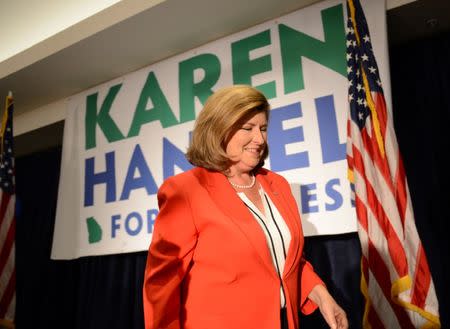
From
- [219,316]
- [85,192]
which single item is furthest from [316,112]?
[85,192]

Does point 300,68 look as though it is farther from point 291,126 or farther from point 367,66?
point 367,66

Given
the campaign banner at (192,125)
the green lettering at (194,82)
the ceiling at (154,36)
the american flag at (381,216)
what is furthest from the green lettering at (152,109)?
the american flag at (381,216)

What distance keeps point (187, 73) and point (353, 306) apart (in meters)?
1.71

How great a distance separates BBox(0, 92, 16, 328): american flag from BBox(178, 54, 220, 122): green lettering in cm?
126

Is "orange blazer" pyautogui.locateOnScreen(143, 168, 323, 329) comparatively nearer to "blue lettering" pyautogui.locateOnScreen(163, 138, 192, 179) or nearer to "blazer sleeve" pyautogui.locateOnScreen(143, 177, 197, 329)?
"blazer sleeve" pyautogui.locateOnScreen(143, 177, 197, 329)

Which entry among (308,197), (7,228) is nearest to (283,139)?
(308,197)

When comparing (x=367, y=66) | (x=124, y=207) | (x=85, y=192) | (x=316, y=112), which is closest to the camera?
(x=367, y=66)

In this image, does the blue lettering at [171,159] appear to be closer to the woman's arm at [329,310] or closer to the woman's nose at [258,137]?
the woman's nose at [258,137]

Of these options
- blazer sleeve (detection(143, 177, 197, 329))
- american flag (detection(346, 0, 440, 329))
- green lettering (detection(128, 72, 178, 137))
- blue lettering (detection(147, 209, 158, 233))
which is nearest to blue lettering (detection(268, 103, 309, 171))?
american flag (detection(346, 0, 440, 329))

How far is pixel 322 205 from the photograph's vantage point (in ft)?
6.01

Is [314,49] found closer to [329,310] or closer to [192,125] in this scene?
[192,125]

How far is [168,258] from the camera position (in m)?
0.91

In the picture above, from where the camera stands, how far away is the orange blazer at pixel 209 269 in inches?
35.8

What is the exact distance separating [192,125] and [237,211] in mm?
1419
